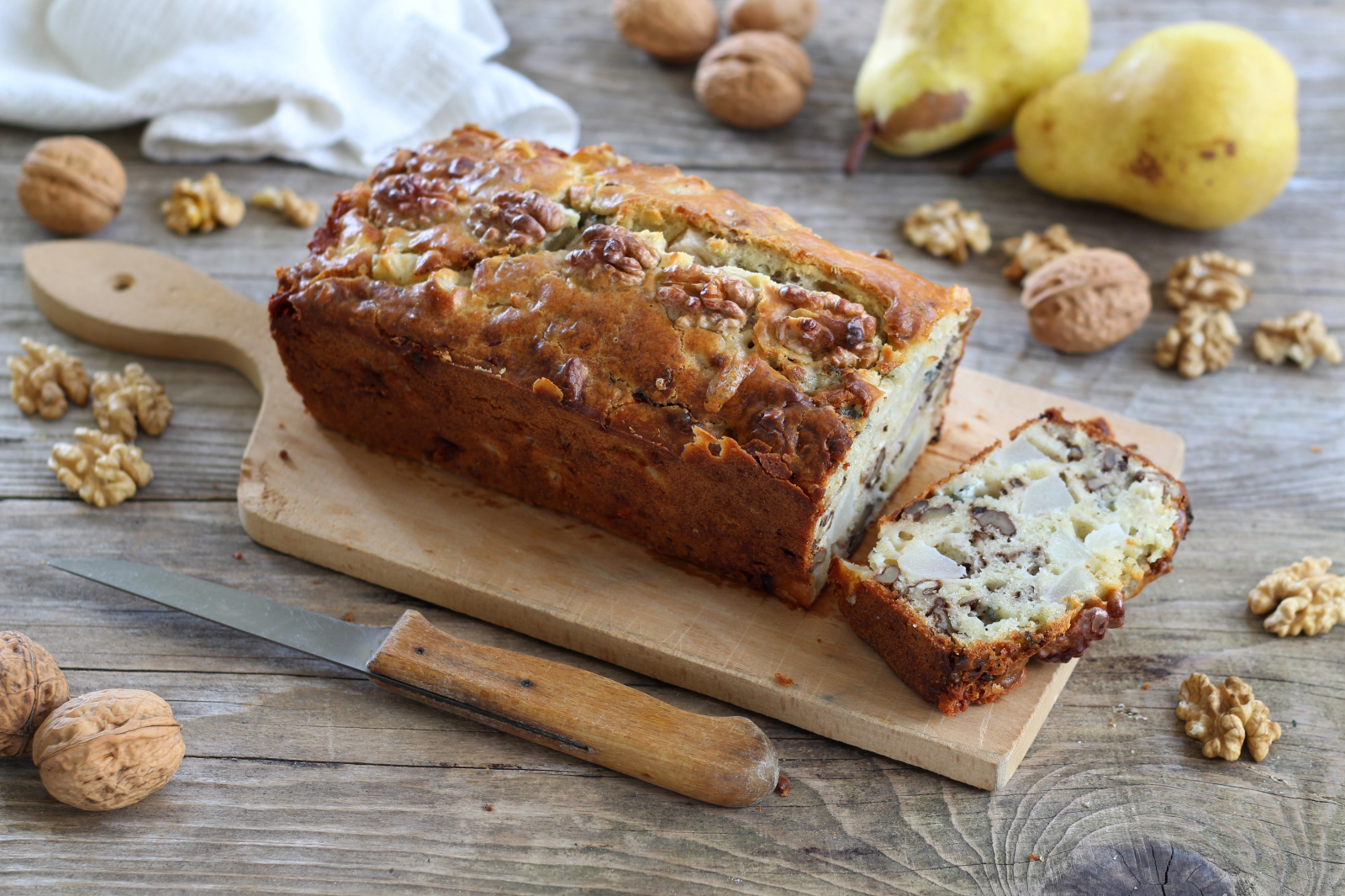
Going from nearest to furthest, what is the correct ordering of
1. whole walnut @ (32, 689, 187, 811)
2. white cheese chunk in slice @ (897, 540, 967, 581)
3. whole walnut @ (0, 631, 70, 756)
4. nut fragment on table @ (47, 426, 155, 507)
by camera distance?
1. whole walnut @ (32, 689, 187, 811)
2. whole walnut @ (0, 631, 70, 756)
3. white cheese chunk in slice @ (897, 540, 967, 581)
4. nut fragment on table @ (47, 426, 155, 507)

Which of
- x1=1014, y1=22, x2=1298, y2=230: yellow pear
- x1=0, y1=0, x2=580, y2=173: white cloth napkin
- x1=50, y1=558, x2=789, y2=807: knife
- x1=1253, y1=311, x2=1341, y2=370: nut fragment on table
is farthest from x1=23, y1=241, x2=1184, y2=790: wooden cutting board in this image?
x1=1014, y1=22, x2=1298, y2=230: yellow pear

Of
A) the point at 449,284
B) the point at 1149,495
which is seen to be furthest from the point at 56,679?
the point at 1149,495

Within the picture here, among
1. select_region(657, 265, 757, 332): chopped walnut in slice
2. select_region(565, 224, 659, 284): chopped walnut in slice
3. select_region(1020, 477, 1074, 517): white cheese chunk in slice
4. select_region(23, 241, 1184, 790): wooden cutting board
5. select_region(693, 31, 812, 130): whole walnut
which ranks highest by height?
select_region(565, 224, 659, 284): chopped walnut in slice

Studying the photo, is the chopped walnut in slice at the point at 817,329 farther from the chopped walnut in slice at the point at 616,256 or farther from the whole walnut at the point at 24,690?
the whole walnut at the point at 24,690

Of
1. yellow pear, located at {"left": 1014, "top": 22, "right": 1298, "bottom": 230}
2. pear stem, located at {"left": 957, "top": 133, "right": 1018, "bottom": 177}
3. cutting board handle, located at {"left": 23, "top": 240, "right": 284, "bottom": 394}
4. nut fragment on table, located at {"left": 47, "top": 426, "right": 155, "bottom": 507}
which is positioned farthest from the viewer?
pear stem, located at {"left": 957, "top": 133, "right": 1018, "bottom": 177}

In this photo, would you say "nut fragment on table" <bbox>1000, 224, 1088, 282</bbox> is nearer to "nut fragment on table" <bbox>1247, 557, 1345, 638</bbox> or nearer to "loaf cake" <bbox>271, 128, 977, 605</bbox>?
"loaf cake" <bbox>271, 128, 977, 605</bbox>

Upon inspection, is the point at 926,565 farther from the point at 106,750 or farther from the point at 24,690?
the point at 24,690
